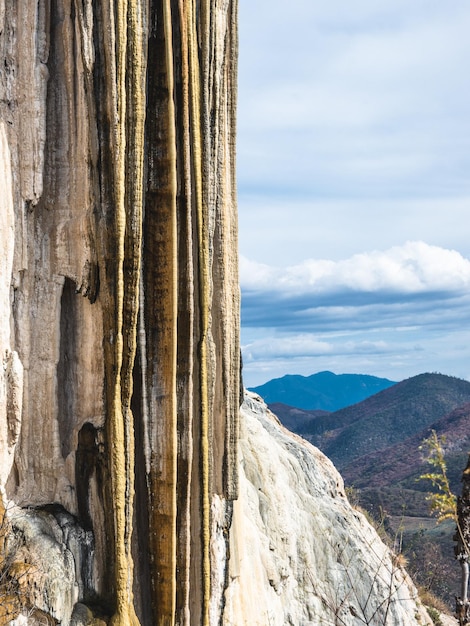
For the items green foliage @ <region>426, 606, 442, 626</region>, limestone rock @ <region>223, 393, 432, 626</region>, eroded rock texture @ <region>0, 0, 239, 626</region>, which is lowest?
green foliage @ <region>426, 606, 442, 626</region>

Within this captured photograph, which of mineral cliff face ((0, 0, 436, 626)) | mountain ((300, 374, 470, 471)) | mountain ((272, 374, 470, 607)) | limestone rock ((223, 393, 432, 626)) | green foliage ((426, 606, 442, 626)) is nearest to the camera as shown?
mineral cliff face ((0, 0, 436, 626))

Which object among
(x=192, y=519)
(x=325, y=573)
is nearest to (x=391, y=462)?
(x=325, y=573)

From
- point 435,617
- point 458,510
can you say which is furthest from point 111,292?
point 435,617

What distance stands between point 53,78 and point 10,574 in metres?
4.42

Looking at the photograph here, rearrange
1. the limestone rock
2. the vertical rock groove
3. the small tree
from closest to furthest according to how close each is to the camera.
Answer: the small tree
the vertical rock groove
the limestone rock

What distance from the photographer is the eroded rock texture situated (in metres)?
6.76

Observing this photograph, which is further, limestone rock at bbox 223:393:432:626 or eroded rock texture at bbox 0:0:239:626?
limestone rock at bbox 223:393:432:626

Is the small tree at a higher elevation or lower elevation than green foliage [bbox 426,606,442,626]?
higher

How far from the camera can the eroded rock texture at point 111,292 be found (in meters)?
6.76

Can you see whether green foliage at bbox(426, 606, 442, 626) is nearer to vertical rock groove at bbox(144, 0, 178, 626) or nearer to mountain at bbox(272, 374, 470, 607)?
vertical rock groove at bbox(144, 0, 178, 626)

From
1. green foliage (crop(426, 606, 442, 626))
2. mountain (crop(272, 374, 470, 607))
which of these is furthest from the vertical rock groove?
mountain (crop(272, 374, 470, 607))

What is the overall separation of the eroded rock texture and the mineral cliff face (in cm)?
1

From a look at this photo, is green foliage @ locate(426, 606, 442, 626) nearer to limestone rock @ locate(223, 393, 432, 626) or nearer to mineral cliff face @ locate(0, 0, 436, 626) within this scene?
limestone rock @ locate(223, 393, 432, 626)

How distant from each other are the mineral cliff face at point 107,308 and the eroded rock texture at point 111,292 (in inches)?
0.6
